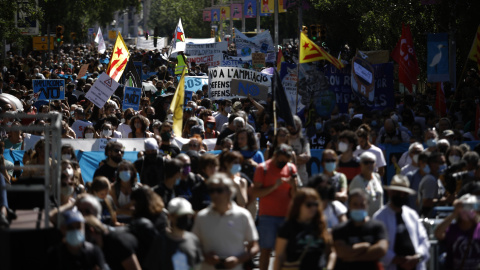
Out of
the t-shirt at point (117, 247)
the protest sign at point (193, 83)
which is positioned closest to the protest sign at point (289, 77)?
the protest sign at point (193, 83)

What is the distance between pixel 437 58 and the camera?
19094mm

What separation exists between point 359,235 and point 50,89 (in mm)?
12568

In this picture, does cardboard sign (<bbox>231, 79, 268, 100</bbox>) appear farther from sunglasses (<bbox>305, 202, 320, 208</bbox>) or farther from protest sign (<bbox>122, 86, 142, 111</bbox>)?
sunglasses (<bbox>305, 202, 320, 208</bbox>)

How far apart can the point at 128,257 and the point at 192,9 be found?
297 feet

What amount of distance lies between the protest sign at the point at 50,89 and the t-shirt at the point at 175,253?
11.7 m

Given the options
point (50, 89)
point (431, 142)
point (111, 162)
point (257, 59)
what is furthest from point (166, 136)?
point (257, 59)

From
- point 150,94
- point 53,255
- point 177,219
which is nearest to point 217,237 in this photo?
point 177,219

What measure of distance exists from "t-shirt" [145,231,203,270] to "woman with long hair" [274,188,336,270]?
0.66m

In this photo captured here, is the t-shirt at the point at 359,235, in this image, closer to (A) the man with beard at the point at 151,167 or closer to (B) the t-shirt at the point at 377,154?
(A) the man with beard at the point at 151,167

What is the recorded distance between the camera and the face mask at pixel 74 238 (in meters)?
7.08

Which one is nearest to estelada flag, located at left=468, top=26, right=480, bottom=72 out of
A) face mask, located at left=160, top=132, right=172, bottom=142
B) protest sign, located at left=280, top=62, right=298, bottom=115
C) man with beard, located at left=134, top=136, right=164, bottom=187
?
protest sign, located at left=280, top=62, right=298, bottom=115

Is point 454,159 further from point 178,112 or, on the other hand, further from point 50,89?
point 50,89

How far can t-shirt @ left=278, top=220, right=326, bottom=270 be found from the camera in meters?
7.48

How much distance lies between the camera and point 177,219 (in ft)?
24.4
